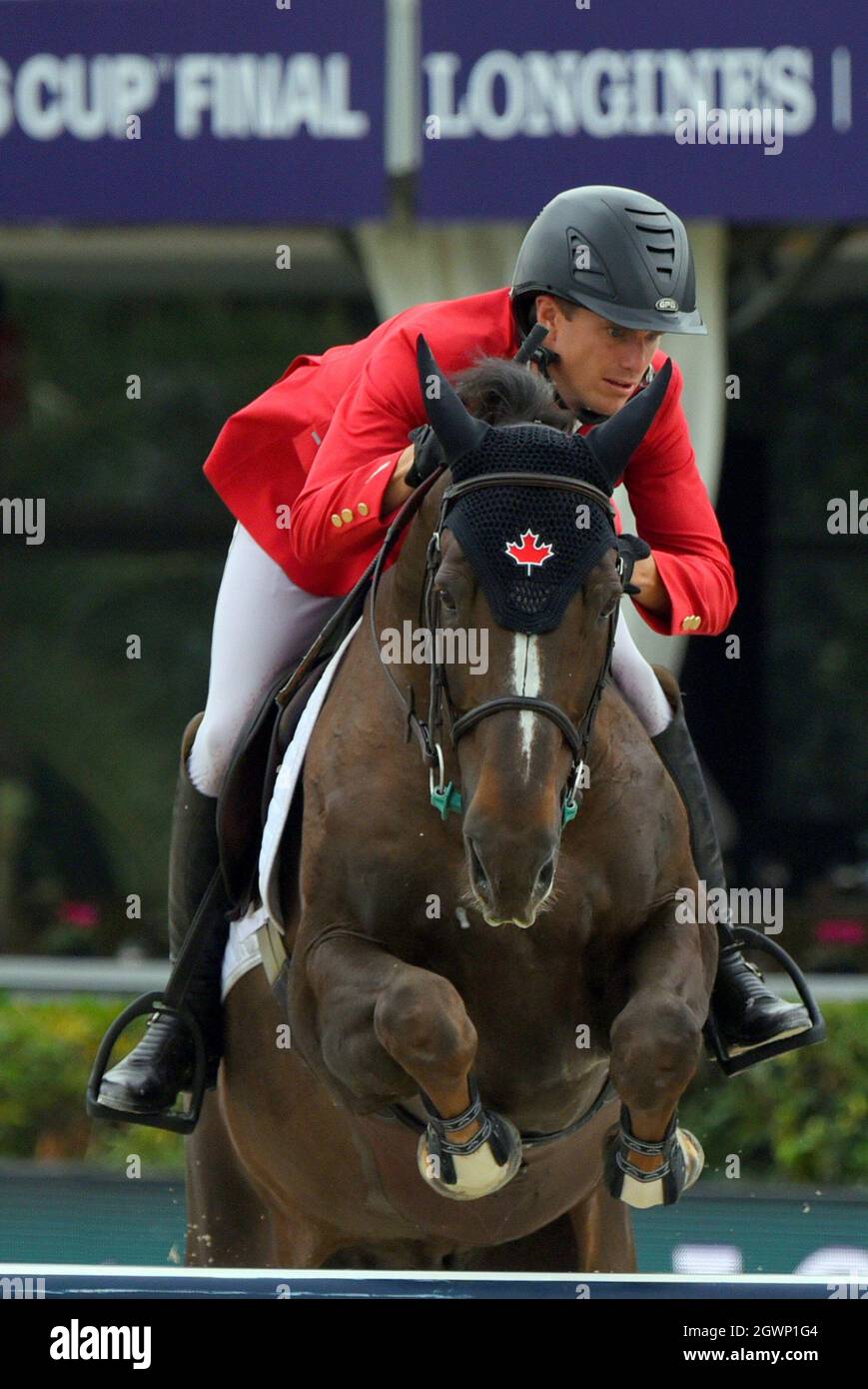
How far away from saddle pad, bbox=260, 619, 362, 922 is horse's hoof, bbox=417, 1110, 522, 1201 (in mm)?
608

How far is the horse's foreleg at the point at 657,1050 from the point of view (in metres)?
3.08

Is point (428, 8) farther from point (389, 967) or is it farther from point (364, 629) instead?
point (389, 967)

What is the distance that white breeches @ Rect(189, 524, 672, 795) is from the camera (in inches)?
157

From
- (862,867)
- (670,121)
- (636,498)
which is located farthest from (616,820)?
(862,867)

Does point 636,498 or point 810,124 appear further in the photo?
point 810,124

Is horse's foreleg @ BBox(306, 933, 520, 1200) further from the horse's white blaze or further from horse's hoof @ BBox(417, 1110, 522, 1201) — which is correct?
the horse's white blaze

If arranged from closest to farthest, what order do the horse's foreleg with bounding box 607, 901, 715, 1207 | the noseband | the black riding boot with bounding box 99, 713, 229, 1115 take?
the noseband → the horse's foreleg with bounding box 607, 901, 715, 1207 → the black riding boot with bounding box 99, 713, 229, 1115

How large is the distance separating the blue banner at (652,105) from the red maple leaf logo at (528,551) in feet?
14.3

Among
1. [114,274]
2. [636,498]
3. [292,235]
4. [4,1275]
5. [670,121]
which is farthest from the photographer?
[114,274]

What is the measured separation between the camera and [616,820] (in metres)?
3.28

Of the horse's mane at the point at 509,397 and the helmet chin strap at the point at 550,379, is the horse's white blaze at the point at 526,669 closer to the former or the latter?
the horse's mane at the point at 509,397

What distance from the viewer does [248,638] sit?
4.03 meters

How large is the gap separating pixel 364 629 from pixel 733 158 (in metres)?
4.14

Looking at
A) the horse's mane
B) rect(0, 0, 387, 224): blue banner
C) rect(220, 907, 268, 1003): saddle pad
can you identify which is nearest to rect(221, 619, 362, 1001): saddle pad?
rect(220, 907, 268, 1003): saddle pad
